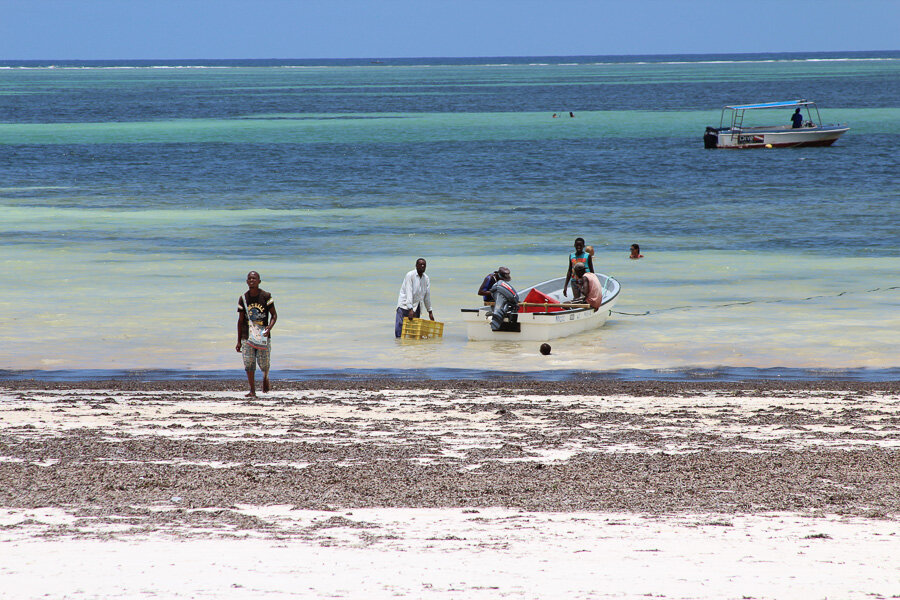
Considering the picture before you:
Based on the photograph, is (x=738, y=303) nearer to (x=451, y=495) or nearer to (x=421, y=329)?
(x=421, y=329)

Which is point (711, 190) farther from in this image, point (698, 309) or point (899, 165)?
point (698, 309)

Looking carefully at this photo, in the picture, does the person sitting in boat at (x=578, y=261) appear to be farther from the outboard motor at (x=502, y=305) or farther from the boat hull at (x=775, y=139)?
the boat hull at (x=775, y=139)

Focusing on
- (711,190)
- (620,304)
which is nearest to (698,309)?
(620,304)

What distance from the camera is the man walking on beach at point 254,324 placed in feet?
42.4

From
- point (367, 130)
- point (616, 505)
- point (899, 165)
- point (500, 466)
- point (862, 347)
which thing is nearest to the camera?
point (616, 505)

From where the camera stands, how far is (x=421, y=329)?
717 inches

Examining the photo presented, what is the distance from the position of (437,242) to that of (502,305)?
14.3 m

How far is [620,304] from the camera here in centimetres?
2206

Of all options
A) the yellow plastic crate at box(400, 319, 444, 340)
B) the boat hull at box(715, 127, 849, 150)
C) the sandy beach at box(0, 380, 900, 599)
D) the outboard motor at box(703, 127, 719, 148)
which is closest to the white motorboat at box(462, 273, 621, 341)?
the yellow plastic crate at box(400, 319, 444, 340)

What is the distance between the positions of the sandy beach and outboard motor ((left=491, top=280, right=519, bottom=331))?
416cm

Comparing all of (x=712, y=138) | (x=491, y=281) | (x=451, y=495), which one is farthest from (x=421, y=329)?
(x=712, y=138)

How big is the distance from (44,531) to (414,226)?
28.5 meters

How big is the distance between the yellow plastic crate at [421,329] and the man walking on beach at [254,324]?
5.05 meters

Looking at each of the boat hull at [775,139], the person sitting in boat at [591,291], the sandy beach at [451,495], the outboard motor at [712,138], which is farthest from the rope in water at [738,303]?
the boat hull at [775,139]
